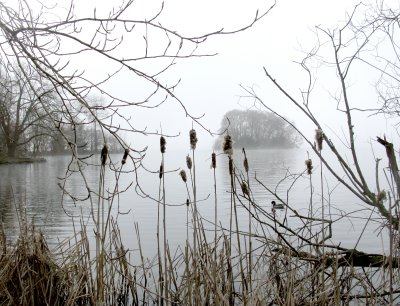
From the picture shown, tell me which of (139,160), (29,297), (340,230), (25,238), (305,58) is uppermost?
(305,58)

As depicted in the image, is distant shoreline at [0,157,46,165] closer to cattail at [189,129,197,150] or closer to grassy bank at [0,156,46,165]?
grassy bank at [0,156,46,165]

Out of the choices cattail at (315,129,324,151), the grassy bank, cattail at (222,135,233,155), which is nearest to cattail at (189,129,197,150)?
cattail at (222,135,233,155)

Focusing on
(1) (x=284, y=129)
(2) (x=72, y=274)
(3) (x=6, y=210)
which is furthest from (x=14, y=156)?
(2) (x=72, y=274)

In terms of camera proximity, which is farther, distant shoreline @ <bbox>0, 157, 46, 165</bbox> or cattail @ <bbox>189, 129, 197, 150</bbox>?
distant shoreline @ <bbox>0, 157, 46, 165</bbox>

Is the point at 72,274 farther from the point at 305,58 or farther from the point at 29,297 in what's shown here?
the point at 305,58

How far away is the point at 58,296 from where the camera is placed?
13.0 ft

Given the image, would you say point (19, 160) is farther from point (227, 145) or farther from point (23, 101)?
point (227, 145)

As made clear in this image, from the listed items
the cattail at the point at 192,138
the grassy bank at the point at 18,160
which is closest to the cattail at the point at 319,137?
the cattail at the point at 192,138

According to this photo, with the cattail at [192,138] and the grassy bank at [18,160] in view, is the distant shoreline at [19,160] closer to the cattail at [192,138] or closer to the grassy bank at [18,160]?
the grassy bank at [18,160]

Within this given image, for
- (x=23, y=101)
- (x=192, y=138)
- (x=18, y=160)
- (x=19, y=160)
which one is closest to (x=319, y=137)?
(x=192, y=138)

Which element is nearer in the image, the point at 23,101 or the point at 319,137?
the point at 319,137

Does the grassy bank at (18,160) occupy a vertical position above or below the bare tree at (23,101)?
below

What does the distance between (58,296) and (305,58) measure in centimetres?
301

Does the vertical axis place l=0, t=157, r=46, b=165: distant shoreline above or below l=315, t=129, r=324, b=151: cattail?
below
